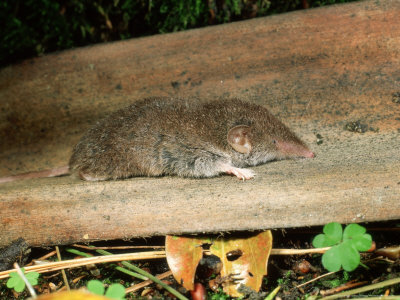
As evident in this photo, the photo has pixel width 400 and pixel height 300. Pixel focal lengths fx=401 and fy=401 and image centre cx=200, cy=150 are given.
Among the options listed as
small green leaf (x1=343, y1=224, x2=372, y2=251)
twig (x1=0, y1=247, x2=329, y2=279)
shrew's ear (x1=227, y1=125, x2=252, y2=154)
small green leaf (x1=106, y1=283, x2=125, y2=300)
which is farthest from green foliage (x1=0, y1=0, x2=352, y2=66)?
small green leaf (x1=106, y1=283, x2=125, y2=300)

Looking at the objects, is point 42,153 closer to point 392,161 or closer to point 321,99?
point 321,99

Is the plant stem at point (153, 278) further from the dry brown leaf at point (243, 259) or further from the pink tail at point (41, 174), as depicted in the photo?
the pink tail at point (41, 174)

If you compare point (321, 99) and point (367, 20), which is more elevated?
point (367, 20)

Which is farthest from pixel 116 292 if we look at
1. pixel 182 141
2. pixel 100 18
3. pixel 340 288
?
pixel 100 18

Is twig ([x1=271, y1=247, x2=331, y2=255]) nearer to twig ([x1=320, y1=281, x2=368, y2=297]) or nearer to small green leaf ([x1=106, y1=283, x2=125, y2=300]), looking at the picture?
twig ([x1=320, y1=281, x2=368, y2=297])

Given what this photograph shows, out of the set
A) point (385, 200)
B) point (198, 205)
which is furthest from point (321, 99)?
point (198, 205)

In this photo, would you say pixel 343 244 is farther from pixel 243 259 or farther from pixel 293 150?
pixel 293 150

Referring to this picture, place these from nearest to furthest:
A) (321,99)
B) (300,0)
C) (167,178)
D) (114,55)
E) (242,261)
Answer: (242,261), (167,178), (321,99), (114,55), (300,0)
